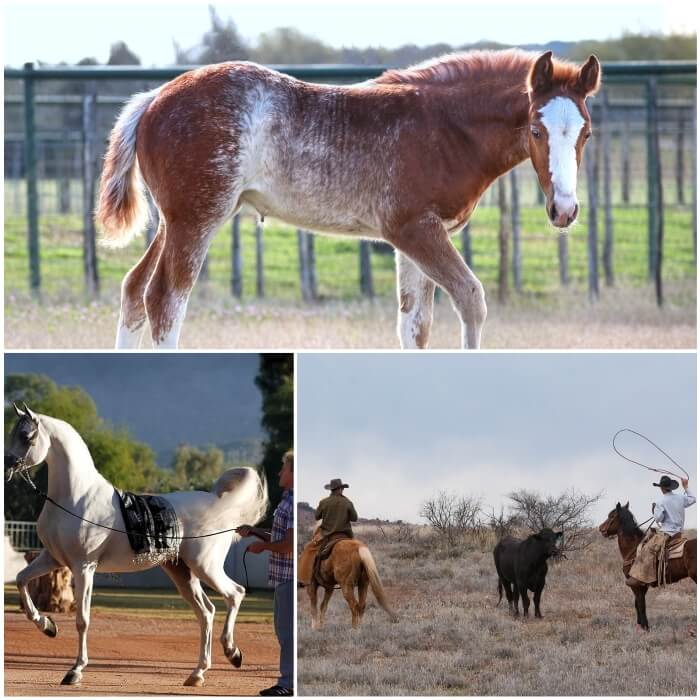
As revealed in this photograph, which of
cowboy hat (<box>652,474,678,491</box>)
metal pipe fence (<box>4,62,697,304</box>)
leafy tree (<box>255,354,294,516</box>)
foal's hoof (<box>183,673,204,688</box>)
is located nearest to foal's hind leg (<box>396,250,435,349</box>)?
leafy tree (<box>255,354,294,516</box>)

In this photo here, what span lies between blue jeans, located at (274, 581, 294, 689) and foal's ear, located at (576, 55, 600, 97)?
2503 mm

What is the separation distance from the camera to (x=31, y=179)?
39.5ft

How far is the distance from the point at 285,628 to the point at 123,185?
7.29 ft

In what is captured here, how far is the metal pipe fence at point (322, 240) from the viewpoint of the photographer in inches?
475

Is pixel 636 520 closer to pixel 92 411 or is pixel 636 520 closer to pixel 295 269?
pixel 92 411

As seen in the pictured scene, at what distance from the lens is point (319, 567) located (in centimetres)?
543

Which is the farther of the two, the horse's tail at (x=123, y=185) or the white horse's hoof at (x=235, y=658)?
the horse's tail at (x=123, y=185)

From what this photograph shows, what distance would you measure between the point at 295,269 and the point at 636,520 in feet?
36.4

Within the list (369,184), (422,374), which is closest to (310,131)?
(369,184)

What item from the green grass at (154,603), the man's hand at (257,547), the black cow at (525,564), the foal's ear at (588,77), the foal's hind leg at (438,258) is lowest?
the green grass at (154,603)

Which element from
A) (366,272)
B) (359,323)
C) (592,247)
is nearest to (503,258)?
(592,247)

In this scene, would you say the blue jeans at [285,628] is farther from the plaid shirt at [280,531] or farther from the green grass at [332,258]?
the green grass at [332,258]

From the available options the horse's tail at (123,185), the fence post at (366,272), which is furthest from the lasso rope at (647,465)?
the fence post at (366,272)

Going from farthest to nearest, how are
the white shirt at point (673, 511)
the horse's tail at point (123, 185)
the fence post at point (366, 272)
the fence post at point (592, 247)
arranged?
the fence post at point (366, 272)
the fence post at point (592, 247)
the horse's tail at point (123, 185)
the white shirt at point (673, 511)
